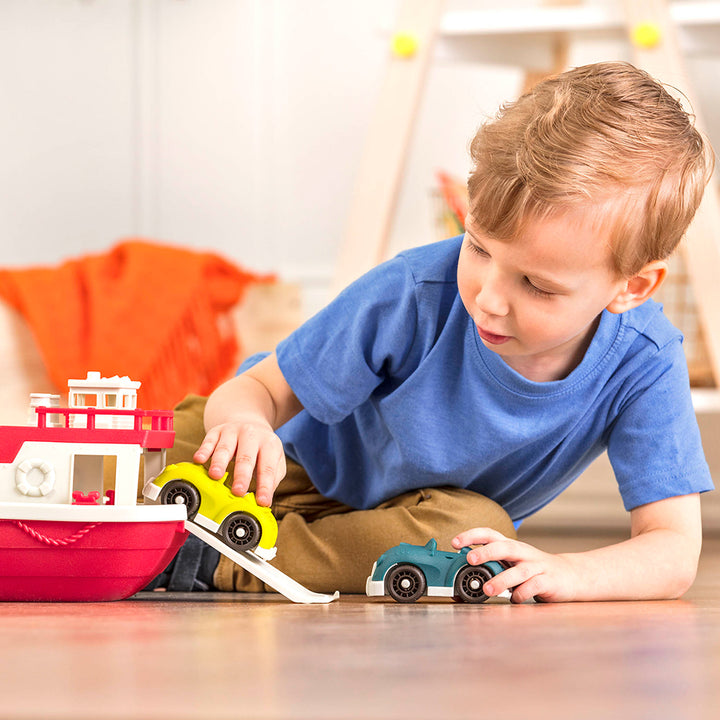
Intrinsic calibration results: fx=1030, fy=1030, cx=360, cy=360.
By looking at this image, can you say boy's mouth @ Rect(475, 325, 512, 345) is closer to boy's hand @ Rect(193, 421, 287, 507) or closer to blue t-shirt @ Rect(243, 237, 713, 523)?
blue t-shirt @ Rect(243, 237, 713, 523)

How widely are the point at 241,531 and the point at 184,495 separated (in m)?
0.05

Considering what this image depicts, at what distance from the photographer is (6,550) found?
2.32 feet

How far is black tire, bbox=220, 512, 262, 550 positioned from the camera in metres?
0.75

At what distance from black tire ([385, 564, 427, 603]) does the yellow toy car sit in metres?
0.10

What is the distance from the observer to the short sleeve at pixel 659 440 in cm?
88

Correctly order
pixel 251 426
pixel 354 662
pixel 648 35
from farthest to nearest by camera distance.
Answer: pixel 648 35 < pixel 251 426 < pixel 354 662

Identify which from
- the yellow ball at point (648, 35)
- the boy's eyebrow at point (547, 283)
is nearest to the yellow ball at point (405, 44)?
the yellow ball at point (648, 35)

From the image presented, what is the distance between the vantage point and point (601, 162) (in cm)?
73

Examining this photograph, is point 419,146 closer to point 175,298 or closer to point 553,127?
point 175,298

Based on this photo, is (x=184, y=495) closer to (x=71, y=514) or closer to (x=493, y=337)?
(x=71, y=514)

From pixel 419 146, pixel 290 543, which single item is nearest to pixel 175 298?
pixel 419 146

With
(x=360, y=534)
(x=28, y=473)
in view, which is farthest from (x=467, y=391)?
(x=28, y=473)

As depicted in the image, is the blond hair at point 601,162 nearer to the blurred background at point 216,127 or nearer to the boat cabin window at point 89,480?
the boat cabin window at point 89,480

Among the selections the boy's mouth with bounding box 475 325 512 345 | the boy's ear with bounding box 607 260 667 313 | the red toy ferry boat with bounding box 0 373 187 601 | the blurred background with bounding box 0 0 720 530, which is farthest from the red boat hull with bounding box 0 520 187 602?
the blurred background with bounding box 0 0 720 530
